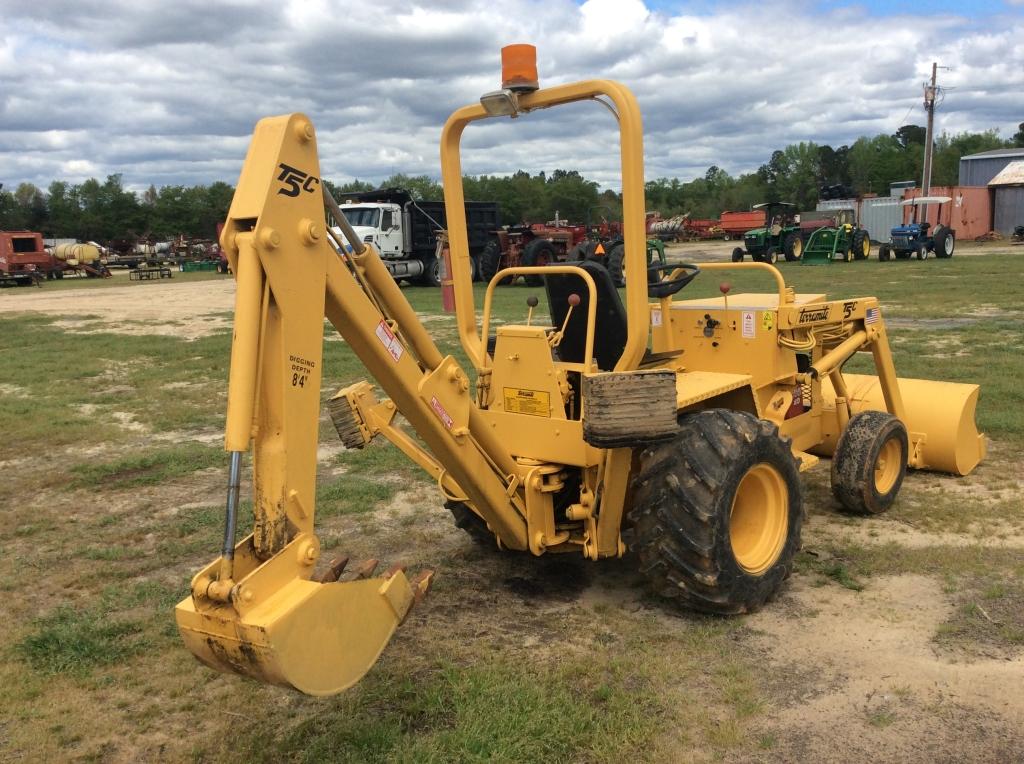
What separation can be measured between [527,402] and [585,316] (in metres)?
0.55

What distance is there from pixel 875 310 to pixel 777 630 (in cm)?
313

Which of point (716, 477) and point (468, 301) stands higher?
point (468, 301)

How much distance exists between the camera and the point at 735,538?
15.2 feet

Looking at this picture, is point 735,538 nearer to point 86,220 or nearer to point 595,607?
point 595,607

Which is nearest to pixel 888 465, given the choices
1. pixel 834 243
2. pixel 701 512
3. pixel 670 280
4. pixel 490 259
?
pixel 670 280

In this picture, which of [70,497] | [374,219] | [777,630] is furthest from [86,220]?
[777,630]

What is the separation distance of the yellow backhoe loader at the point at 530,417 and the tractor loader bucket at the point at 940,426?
2cm

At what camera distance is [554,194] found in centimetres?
7188

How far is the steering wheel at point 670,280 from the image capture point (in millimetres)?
5109

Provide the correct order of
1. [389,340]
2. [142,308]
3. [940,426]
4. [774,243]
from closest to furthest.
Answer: [389,340] → [940,426] → [142,308] → [774,243]

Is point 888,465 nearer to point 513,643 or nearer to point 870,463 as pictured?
point 870,463

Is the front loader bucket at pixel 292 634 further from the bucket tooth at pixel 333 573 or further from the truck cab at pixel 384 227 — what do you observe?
the truck cab at pixel 384 227

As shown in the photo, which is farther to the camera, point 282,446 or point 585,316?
point 585,316

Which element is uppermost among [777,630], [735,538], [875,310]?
[875,310]
